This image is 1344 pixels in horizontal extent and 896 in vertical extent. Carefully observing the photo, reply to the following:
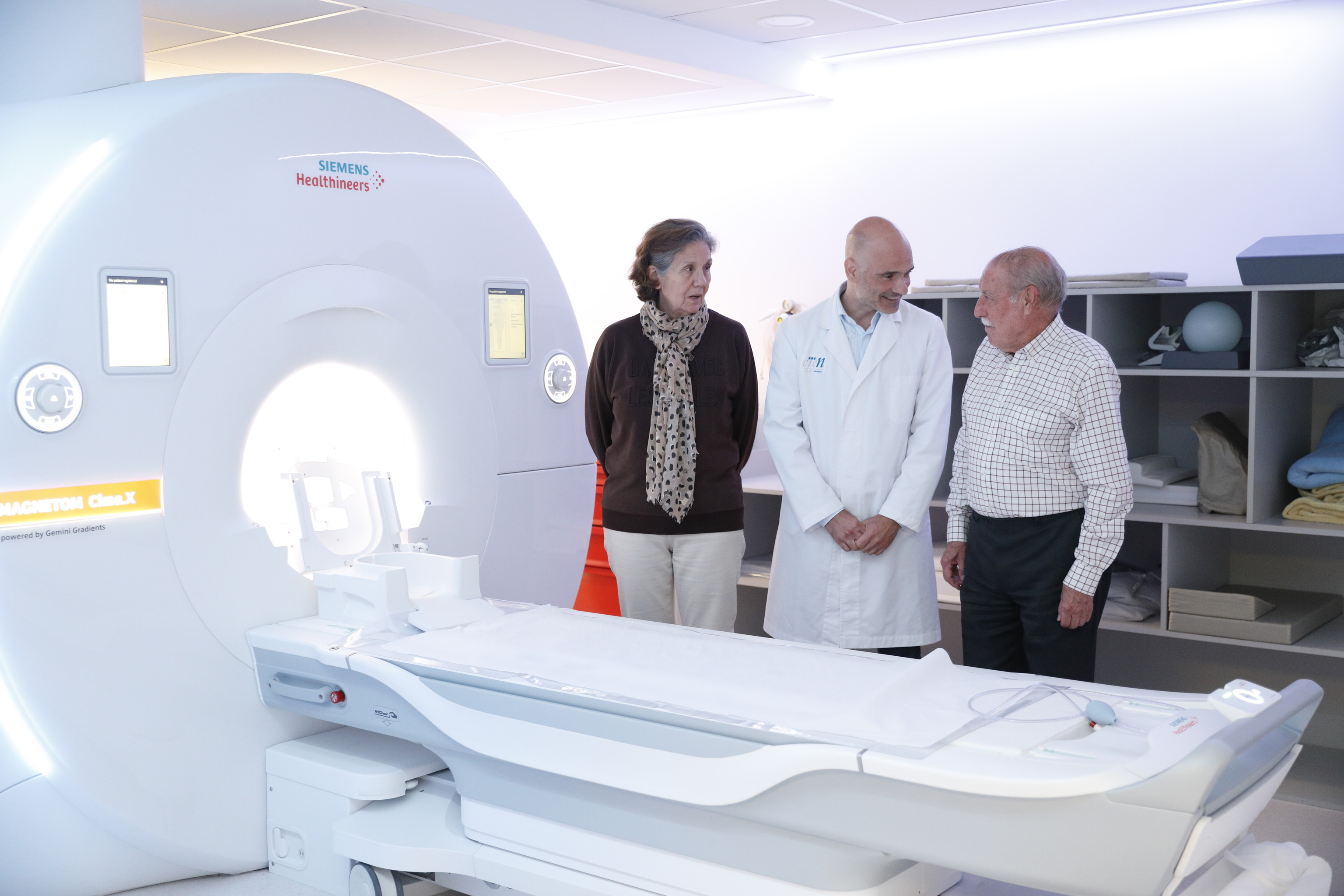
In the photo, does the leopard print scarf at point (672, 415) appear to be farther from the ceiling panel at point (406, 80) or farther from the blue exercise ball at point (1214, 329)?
the ceiling panel at point (406, 80)

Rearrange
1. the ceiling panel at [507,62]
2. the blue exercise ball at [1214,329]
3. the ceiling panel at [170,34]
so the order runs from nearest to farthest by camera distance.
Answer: the blue exercise ball at [1214,329] → the ceiling panel at [170,34] → the ceiling panel at [507,62]

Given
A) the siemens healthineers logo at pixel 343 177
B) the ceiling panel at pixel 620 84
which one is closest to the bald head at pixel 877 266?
the siemens healthineers logo at pixel 343 177

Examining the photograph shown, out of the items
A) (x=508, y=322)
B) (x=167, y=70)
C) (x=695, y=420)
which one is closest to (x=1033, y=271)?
(x=695, y=420)

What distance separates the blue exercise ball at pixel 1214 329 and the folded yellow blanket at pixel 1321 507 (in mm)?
466

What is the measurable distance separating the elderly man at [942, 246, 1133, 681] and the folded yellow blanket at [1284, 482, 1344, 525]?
3.31 feet

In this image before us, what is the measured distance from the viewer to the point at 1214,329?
11.2ft

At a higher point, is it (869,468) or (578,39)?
(578,39)

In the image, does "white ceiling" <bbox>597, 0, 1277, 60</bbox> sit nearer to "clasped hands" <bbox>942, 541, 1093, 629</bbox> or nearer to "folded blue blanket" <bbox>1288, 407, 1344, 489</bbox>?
"folded blue blanket" <bbox>1288, 407, 1344, 489</bbox>

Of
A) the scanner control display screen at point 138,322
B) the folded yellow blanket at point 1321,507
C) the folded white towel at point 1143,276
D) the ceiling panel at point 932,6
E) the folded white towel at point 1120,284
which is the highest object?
the ceiling panel at point 932,6

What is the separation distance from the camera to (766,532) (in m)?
4.39

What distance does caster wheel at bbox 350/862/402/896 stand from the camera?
2100 mm

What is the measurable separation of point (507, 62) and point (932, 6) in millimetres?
1551

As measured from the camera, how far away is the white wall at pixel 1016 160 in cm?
372

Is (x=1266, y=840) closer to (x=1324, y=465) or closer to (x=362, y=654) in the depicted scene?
(x=1324, y=465)
